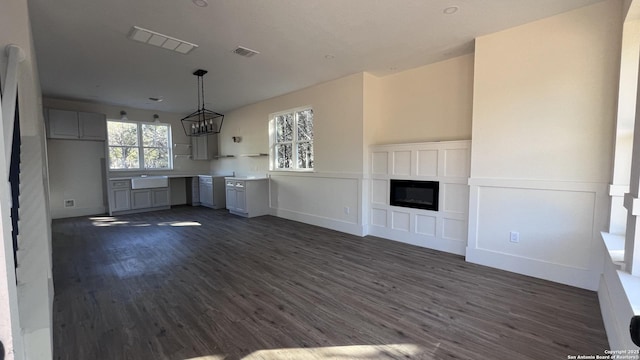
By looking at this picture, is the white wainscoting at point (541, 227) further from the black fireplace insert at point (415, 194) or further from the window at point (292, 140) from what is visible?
the window at point (292, 140)

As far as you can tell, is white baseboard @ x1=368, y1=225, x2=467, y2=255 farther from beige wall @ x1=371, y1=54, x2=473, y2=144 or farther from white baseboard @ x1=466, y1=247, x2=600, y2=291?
beige wall @ x1=371, y1=54, x2=473, y2=144

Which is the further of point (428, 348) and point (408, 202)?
point (408, 202)

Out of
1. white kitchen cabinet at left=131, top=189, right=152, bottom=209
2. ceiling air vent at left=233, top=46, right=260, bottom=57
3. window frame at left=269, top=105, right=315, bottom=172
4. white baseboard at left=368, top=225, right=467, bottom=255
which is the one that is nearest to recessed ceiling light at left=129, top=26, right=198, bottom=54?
ceiling air vent at left=233, top=46, right=260, bottom=57

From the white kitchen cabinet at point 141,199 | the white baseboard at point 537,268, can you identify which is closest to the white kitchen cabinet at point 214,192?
the white kitchen cabinet at point 141,199

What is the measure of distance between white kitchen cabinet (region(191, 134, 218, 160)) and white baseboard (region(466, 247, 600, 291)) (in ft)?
24.0

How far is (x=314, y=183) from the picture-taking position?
5.57 metres

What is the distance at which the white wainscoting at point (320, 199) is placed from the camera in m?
4.88

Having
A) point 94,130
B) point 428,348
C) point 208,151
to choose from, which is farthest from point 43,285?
point 208,151

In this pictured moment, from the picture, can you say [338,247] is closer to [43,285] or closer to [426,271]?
[426,271]

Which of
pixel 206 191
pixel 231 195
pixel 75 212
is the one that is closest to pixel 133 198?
pixel 75 212

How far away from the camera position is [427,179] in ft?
13.4

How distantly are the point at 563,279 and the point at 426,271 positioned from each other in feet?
4.39

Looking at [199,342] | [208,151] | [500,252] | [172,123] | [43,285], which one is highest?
[172,123]

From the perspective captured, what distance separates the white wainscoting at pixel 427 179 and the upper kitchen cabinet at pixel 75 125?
6.37m
